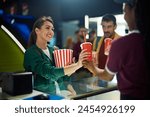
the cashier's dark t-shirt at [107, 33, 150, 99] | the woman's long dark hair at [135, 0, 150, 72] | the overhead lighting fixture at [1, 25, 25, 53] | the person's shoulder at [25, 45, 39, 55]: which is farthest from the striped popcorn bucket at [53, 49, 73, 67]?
the woman's long dark hair at [135, 0, 150, 72]

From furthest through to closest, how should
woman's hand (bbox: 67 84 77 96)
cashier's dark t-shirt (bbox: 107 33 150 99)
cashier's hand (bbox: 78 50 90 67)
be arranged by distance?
1. cashier's hand (bbox: 78 50 90 67)
2. woman's hand (bbox: 67 84 77 96)
3. cashier's dark t-shirt (bbox: 107 33 150 99)

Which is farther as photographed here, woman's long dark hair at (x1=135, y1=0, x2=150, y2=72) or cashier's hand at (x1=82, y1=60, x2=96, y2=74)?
cashier's hand at (x1=82, y1=60, x2=96, y2=74)

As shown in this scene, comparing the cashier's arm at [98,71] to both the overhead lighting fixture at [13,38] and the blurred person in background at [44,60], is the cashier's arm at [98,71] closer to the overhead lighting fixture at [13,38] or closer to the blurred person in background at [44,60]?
the blurred person in background at [44,60]

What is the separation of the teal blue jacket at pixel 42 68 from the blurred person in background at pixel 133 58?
376 millimetres

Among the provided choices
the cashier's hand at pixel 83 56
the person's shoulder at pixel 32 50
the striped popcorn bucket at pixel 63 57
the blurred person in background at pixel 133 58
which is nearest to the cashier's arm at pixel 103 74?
the blurred person in background at pixel 133 58

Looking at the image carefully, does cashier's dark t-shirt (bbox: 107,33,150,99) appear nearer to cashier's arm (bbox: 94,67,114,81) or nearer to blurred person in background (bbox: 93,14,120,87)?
cashier's arm (bbox: 94,67,114,81)

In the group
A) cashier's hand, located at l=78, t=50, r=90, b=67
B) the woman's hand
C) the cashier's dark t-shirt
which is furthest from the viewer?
cashier's hand, located at l=78, t=50, r=90, b=67

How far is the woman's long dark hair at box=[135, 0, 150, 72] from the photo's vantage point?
1305 mm

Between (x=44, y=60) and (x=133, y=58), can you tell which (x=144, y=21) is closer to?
(x=133, y=58)

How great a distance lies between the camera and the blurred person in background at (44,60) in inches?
59.4

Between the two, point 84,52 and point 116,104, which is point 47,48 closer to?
point 84,52

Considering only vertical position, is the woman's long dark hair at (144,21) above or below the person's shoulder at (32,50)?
above

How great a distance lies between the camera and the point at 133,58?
1.25 meters

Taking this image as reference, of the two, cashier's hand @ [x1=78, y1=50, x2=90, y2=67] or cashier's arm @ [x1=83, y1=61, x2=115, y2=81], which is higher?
cashier's hand @ [x1=78, y1=50, x2=90, y2=67]
